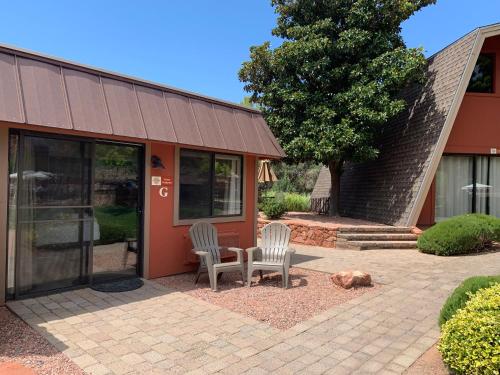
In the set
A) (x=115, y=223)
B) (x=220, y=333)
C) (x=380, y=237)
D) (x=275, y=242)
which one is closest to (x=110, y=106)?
(x=115, y=223)

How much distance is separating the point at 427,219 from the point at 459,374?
9.97 m

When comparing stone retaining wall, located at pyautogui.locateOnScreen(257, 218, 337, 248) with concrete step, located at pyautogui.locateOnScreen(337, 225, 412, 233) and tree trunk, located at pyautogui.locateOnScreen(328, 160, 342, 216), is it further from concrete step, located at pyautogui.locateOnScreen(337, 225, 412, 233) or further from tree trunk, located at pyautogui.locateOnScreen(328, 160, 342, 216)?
tree trunk, located at pyautogui.locateOnScreen(328, 160, 342, 216)

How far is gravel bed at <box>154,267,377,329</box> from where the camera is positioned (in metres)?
4.82

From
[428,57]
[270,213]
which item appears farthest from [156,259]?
[428,57]

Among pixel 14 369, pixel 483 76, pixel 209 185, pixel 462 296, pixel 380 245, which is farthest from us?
pixel 483 76

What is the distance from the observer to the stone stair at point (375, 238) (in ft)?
32.8

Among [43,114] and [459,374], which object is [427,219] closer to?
[459,374]

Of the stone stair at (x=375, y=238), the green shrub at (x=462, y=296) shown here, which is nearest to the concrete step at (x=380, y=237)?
the stone stair at (x=375, y=238)

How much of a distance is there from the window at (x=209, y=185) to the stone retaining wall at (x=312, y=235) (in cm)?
363

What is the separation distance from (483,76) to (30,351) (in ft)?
45.6

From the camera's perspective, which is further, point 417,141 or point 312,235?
point 417,141

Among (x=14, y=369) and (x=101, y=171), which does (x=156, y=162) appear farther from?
(x=14, y=369)

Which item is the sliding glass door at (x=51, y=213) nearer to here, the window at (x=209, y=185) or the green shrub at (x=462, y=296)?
the window at (x=209, y=185)

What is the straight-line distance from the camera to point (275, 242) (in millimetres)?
6816
